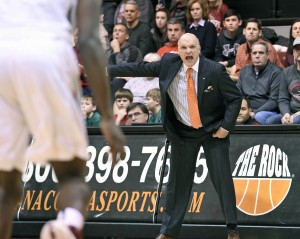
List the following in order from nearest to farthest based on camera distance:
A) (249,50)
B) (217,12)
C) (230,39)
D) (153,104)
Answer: (153,104) → (249,50) → (230,39) → (217,12)

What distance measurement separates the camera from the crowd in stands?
1212cm

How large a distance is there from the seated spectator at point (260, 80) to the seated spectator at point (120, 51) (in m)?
2.29

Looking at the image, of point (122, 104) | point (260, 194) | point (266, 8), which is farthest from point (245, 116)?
point (266, 8)

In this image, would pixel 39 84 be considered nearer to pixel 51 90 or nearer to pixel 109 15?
pixel 51 90

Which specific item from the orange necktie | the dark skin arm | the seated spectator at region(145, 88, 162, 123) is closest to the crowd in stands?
the seated spectator at region(145, 88, 162, 123)

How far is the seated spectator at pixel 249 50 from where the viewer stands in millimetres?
13305

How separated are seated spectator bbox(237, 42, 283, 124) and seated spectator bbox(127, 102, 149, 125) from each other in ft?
4.61

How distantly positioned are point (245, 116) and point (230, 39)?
2492mm

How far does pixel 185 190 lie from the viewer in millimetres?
10500

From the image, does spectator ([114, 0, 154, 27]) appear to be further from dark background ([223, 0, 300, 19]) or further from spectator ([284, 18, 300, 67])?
spectator ([284, 18, 300, 67])

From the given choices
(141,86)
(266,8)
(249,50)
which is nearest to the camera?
(249,50)

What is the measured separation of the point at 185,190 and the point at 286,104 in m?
2.24

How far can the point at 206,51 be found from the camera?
14.0m

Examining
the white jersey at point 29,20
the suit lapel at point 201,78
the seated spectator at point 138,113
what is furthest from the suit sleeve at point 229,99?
the white jersey at point 29,20
